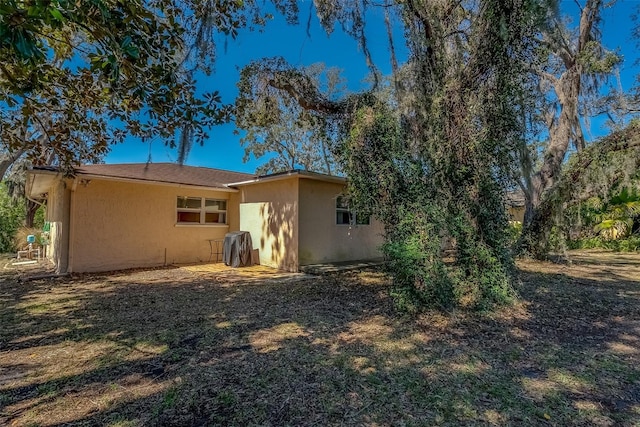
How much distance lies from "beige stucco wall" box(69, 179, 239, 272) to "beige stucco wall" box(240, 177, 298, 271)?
1.90 m

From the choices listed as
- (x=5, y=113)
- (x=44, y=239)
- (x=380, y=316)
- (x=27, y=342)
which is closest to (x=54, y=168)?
(x=5, y=113)

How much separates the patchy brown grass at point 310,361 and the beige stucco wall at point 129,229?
279 centimetres

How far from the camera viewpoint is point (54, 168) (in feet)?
25.3

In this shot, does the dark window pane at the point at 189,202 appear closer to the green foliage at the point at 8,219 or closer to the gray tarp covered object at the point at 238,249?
the gray tarp covered object at the point at 238,249

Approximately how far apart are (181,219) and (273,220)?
3439mm

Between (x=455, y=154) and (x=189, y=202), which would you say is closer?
(x=455, y=154)

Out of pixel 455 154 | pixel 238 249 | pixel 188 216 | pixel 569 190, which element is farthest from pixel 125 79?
pixel 569 190

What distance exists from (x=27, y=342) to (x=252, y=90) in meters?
6.16

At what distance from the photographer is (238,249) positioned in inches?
Answer: 374

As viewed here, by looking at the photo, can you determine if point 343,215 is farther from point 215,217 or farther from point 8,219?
point 8,219

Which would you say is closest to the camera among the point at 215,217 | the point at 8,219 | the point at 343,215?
the point at 343,215

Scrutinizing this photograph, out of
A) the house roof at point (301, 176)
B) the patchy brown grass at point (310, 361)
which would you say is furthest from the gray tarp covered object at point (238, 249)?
the patchy brown grass at point (310, 361)

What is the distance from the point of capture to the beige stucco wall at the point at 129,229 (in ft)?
28.0

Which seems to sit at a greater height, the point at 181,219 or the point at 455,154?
the point at 455,154
